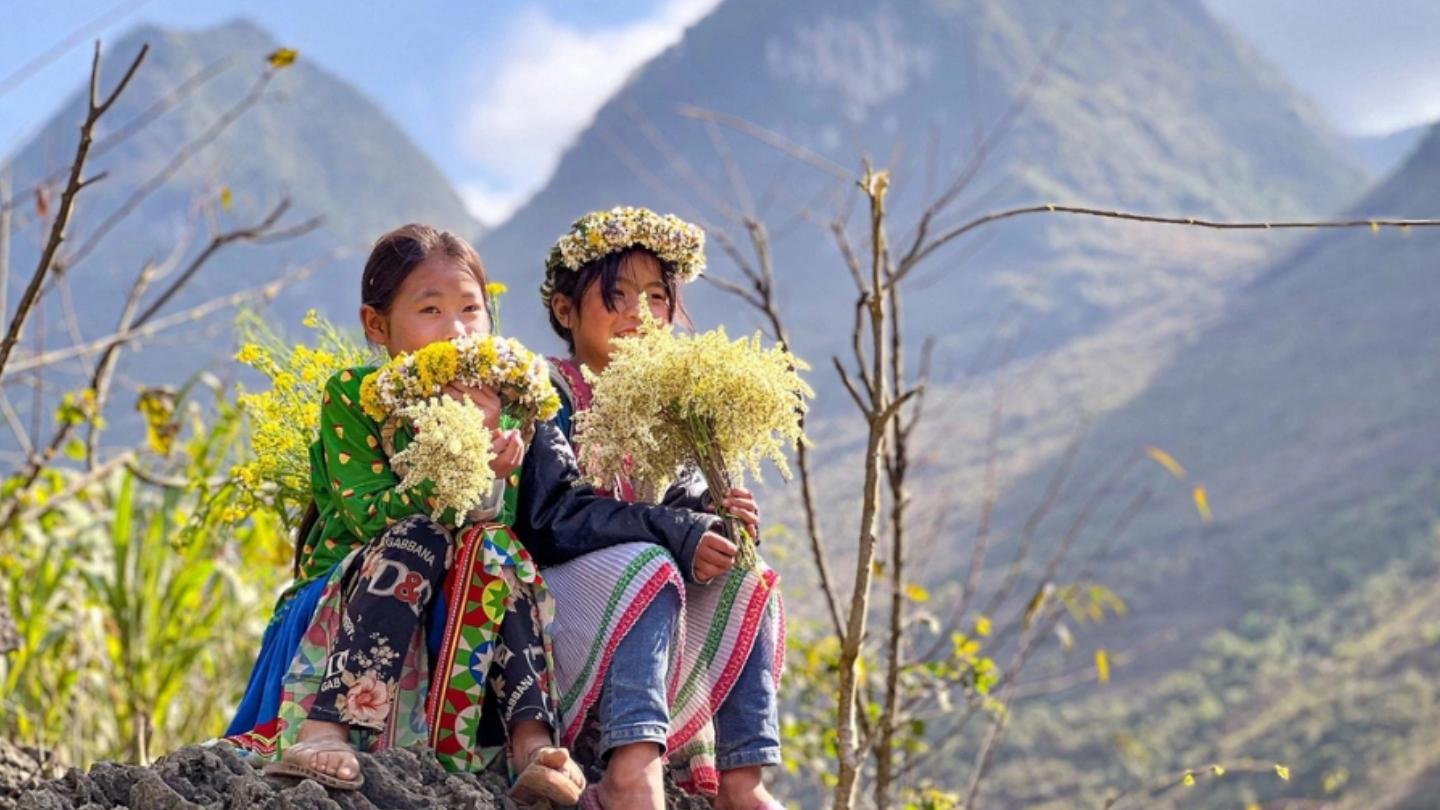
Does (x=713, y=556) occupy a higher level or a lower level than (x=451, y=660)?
higher

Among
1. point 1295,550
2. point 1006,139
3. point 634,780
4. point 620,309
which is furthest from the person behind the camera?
point 1006,139

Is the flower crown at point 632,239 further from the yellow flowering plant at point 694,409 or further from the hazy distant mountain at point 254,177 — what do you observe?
the hazy distant mountain at point 254,177

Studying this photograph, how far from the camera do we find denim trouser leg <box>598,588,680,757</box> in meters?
2.84

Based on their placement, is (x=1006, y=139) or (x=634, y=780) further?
(x=1006, y=139)

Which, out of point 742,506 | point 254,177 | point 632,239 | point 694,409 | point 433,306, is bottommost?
point 742,506

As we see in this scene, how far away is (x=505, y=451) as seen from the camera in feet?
9.53

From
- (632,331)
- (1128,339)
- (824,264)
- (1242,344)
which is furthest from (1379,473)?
(824,264)

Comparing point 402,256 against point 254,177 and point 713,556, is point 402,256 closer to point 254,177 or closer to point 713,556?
point 713,556

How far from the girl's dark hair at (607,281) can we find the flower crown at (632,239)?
11mm

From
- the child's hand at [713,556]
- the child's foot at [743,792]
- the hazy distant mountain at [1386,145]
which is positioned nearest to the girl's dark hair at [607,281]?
the child's hand at [713,556]

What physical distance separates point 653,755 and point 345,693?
563mm

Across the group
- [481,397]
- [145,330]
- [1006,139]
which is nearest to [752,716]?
[481,397]

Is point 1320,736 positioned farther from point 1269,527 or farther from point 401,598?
point 401,598

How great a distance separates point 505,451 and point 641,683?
49 cm
